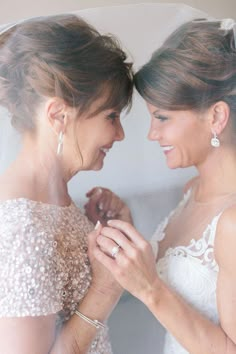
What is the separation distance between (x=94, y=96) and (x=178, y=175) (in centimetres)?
17

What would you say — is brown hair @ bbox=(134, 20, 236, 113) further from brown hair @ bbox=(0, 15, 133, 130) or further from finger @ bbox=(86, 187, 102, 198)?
finger @ bbox=(86, 187, 102, 198)

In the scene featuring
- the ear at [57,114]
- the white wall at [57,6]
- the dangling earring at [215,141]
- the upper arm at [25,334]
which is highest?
the white wall at [57,6]

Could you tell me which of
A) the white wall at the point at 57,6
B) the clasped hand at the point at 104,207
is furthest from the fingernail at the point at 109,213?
the white wall at the point at 57,6

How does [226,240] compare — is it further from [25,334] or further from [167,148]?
[25,334]

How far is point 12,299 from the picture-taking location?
23.6 inches

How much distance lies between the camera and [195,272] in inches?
26.3

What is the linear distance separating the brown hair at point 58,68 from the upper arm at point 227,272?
0.21m

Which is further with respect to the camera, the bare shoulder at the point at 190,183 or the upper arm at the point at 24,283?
the bare shoulder at the point at 190,183

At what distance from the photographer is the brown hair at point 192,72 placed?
0.67 m

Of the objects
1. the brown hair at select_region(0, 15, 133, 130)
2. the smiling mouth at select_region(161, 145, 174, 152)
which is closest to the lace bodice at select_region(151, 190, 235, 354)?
the smiling mouth at select_region(161, 145, 174, 152)

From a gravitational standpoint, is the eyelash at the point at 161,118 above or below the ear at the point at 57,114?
below

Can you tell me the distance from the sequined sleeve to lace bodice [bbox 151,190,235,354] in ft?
0.49

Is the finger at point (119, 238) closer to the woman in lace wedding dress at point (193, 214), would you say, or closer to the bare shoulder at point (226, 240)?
the woman in lace wedding dress at point (193, 214)

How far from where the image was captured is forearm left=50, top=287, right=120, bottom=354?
0.66 m
